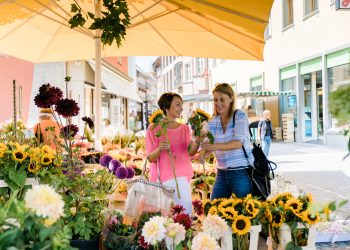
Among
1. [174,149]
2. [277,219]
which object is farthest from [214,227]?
[174,149]

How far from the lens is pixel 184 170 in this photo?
362 centimetres

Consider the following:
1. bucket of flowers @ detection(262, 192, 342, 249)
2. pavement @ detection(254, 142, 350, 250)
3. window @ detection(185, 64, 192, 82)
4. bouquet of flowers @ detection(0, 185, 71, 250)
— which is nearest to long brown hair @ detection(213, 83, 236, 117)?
pavement @ detection(254, 142, 350, 250)

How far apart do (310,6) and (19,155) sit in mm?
16460

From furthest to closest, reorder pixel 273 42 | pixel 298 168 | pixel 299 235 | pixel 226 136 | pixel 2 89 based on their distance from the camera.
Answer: pixel 273 42 < pixel 2 89 < pixel 298 168 < pixel 226 136 < pixel 299 235

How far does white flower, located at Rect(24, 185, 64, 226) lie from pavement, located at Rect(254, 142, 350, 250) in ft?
6.37

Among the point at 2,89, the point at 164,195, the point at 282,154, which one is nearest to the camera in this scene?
the point at 164,195

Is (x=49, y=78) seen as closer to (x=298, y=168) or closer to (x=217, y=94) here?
(x=298, y=168)

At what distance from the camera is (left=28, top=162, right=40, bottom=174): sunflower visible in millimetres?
2754

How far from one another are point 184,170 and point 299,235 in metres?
1.32

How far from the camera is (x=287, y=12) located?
19891 mm

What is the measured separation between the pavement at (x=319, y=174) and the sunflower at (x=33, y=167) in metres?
1.61

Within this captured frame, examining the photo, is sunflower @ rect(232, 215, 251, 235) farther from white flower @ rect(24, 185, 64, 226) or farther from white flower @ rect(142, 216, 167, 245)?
white flower @ rect(24, 185, 64, 226)

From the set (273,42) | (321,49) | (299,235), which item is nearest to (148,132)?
(299,235)

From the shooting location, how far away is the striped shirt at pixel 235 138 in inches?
136
